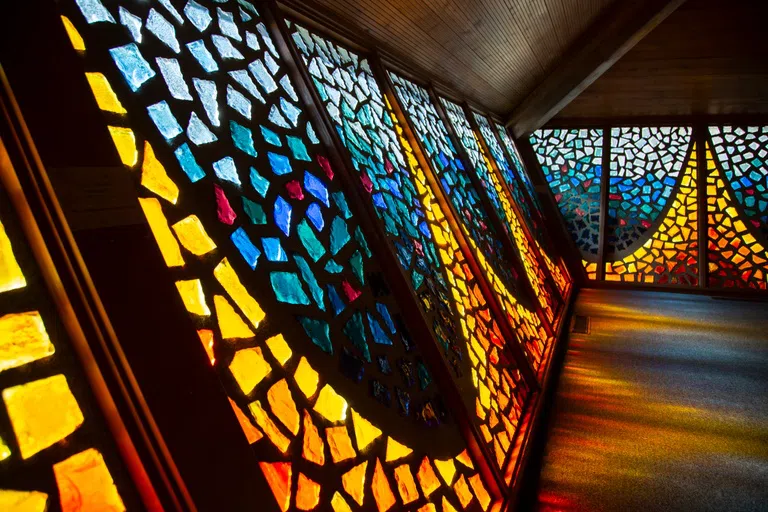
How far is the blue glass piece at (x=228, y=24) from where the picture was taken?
6.95 feet

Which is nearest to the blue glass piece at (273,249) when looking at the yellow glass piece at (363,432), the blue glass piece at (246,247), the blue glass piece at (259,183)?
the blue glass piece at (246,247)

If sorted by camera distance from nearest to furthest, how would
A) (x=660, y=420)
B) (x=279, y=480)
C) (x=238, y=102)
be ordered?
1. (x=279, y=480)
2. (x=238, y=102)
3. (x=660, y=420)

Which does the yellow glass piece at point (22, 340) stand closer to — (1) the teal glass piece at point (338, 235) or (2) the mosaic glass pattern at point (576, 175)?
(1) the teal glass piece at point (338, 235)

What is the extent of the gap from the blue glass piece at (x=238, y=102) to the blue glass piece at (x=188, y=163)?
0.38m

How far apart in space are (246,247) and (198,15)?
98cm

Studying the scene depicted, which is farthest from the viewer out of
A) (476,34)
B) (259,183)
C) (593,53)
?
(593,53)

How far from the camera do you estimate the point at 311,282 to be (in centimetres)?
180

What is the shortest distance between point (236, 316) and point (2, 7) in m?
0.87

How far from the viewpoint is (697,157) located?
21.4 ft

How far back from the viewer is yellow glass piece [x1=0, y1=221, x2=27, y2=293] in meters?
Answer: 0.98

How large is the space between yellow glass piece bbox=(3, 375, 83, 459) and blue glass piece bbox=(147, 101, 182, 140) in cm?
81

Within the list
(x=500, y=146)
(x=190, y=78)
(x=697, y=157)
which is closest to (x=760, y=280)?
(x=697, y=157)

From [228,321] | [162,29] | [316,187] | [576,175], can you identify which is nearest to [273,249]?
[228,321]

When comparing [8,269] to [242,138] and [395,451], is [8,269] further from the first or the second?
[395,451]
